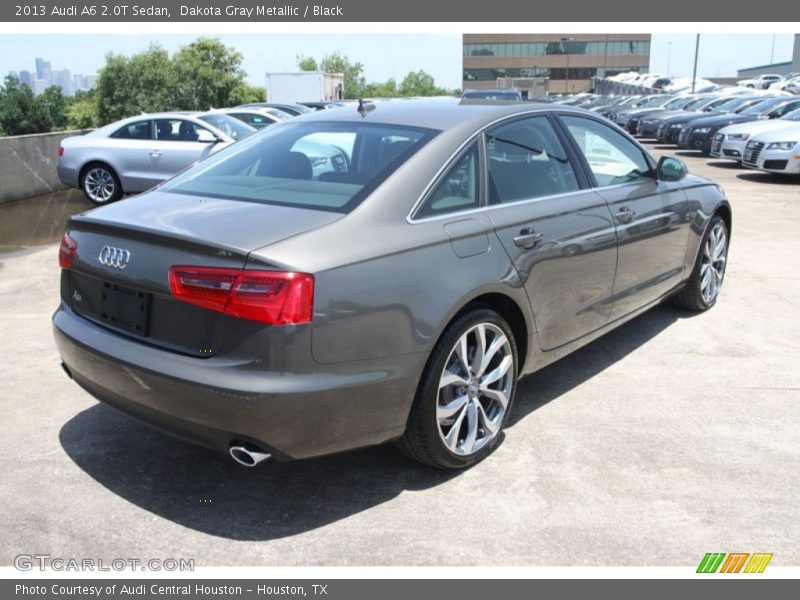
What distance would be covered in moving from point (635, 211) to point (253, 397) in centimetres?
292

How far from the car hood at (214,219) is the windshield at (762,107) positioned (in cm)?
1937

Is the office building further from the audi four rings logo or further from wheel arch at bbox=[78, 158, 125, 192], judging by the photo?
the audi four rings logo

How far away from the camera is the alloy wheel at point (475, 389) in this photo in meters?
3.44

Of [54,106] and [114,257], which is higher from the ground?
[114,257]

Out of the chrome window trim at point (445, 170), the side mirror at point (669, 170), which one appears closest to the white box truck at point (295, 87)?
the side mirror at point (669, 170)

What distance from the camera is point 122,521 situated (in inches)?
126

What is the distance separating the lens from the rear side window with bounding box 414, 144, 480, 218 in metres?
3.41

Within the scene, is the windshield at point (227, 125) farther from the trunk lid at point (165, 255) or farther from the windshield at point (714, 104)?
the windshield at point (714, 104)

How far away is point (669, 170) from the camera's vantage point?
206 inches

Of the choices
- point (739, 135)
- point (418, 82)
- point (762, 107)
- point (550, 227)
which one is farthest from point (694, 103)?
point (418, 82)

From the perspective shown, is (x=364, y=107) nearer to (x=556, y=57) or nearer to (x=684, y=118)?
(x=684, y=118)

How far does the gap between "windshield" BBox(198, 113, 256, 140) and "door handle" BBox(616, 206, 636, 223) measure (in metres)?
9.22

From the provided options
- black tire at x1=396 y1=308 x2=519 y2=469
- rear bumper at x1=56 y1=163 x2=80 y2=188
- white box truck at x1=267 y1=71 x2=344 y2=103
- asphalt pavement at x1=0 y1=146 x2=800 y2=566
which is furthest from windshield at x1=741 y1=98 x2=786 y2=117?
white box truck at x1=267 y1=71 x2=344 y2=103
